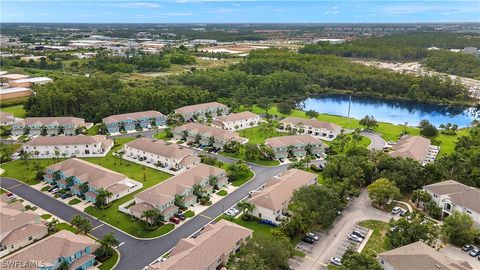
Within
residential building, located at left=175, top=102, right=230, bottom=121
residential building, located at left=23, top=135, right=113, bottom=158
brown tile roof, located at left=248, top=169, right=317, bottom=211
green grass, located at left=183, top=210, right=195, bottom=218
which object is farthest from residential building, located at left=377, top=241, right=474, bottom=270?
residential building, located at left=175, top=102, right=230, bottom=121

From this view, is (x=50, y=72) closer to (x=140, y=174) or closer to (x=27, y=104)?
(x=27, y=104)

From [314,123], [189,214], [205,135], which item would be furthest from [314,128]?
[189,214]

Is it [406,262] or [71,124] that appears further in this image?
[71,124]

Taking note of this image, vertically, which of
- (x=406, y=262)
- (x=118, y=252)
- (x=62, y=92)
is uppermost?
(x=62, y=92)

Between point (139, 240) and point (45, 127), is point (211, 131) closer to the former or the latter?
point (139, 240)

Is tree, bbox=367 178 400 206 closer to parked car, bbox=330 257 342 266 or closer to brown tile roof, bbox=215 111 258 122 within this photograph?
parked car, bbox=330 257 342 266

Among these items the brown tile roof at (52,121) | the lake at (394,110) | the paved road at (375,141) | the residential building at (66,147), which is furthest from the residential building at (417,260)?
the brown tile roof at (52,121)

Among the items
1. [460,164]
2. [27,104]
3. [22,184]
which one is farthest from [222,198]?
[27,104]
